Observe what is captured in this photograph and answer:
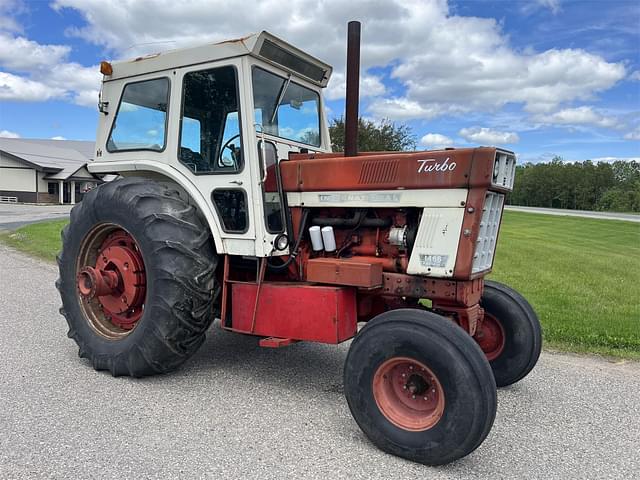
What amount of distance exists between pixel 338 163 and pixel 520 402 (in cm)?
230

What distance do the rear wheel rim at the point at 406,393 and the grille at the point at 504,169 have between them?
1.29 m

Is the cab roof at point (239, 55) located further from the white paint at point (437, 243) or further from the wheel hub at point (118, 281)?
the white paint at point (437, 243)

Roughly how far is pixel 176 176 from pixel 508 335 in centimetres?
304

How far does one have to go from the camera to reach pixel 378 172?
3754 millimetres

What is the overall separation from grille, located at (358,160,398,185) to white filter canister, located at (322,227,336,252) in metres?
0.46

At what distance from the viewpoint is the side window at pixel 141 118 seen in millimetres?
4555

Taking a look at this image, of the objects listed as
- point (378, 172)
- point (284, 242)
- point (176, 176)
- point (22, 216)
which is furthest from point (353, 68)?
point (22, 216)

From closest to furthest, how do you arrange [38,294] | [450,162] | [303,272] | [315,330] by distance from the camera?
[450,162]
[315,330]
[303,272]
[38,294]

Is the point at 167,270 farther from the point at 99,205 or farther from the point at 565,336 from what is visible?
the point at 565,336

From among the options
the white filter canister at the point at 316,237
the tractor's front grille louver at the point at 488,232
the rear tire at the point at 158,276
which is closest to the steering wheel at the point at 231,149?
the rear tire at the point at 158,276

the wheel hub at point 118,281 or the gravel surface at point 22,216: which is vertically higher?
the wheel hub at point 118,281

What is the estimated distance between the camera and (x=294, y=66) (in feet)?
14.8

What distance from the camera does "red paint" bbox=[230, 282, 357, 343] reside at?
3.77 m

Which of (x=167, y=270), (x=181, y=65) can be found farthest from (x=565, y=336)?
(x=181, y=65)
